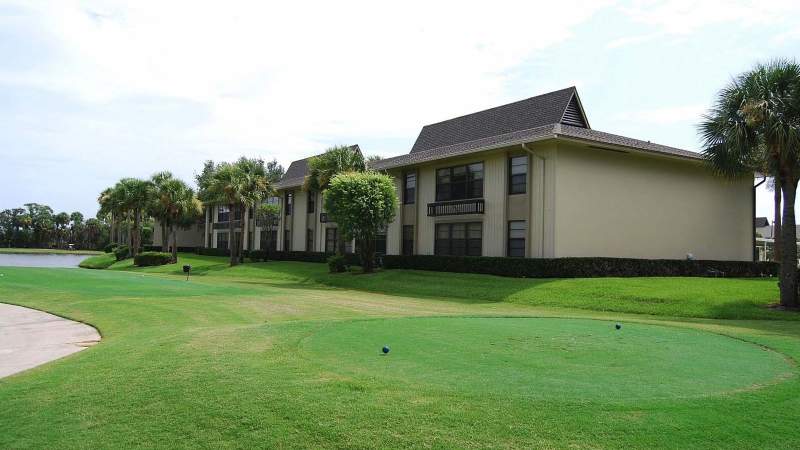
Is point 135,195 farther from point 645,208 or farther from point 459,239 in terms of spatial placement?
point 645,208

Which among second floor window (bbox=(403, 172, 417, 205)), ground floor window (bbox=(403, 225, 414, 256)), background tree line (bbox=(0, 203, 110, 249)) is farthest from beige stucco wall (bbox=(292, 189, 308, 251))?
background tree line (bbox=(0, 203, 110, 249))

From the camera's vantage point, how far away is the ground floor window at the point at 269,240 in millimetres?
53750

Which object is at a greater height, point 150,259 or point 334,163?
point 334,163

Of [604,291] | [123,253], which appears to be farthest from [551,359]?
[123,253]

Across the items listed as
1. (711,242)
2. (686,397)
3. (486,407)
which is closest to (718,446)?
(686,397)

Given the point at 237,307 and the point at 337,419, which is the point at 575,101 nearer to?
the point at 237,307

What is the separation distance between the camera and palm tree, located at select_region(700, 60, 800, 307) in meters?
18.9

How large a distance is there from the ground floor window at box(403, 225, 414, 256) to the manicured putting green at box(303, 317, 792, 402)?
24.0 metres

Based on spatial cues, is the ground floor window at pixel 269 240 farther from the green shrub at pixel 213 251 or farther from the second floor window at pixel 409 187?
the second floor window at pixel 409 187

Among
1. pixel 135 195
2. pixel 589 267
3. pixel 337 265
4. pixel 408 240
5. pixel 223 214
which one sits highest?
pixel 135 195

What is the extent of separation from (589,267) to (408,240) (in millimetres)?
13138

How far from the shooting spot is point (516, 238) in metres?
29.2

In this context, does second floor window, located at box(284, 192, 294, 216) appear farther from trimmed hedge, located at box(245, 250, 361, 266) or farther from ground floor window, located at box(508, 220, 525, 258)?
ground floor window, located at box(508, 220, 525, 258)

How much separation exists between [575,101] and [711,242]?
10.9 metres
